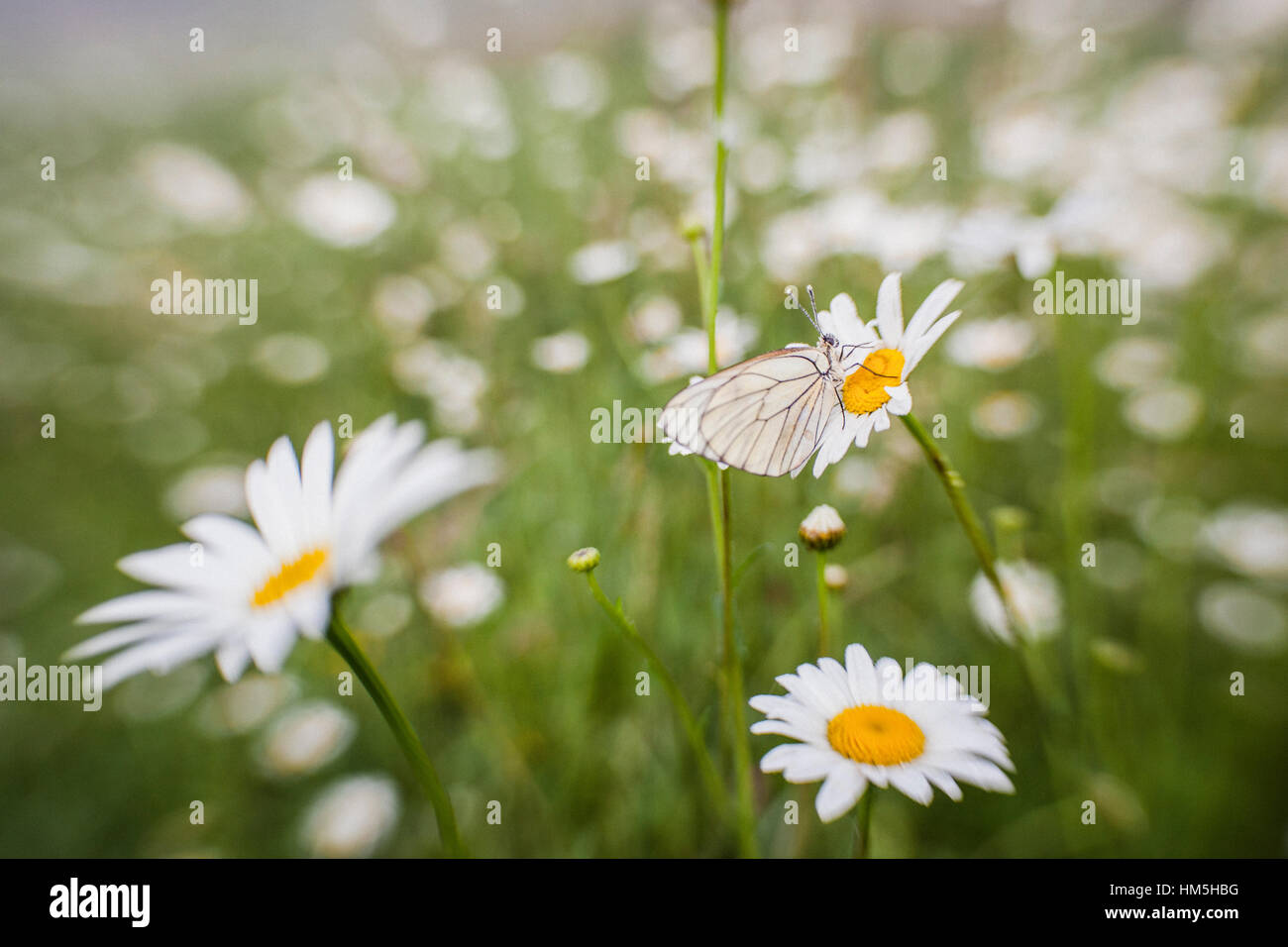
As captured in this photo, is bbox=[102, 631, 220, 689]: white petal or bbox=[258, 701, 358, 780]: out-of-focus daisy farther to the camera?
bbox=[258, 701, 358, 780]: out-of-focus daisy

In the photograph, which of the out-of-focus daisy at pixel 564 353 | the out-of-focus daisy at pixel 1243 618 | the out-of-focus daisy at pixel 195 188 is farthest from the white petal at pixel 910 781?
the out-of-focus daisy at pixel 195 188

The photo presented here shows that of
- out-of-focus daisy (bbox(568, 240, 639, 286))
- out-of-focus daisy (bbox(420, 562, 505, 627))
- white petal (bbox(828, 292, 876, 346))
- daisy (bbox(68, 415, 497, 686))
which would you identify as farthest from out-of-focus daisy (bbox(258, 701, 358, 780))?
white petal (bbox(828, 292, 876, 346))

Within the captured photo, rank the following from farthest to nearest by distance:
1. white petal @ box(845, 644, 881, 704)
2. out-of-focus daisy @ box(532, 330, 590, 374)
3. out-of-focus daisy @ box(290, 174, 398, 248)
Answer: out-of-focus daisy @ box(290, 174, 398, 248)
out-of-focus daisy @ box(532, 330, 590, 374)
white petal @ box(845, 644, 881, 704)

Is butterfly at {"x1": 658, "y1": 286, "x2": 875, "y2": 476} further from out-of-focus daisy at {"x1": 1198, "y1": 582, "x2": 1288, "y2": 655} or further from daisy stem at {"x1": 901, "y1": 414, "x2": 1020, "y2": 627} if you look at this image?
out-of-focus daisy at {"x1": 1198, "y1": 582, "x2": 1288, "y2": 655}

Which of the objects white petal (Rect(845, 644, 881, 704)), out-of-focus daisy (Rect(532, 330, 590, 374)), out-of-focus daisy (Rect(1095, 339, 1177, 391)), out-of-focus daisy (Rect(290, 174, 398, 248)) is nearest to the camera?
white petal (Rect(845, 644, 881, 704))

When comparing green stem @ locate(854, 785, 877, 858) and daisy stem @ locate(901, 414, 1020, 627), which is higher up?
daisy stem @ locate(901, 414, 1020, 627)

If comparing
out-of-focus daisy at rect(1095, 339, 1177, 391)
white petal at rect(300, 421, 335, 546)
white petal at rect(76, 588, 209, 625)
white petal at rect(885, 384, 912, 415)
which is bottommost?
white petal at rect(76, 588, 209, 625)

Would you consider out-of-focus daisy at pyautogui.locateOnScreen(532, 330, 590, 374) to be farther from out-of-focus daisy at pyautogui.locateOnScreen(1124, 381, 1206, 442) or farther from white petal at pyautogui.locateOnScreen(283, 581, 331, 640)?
out-of-focus daisy at pyautogui.locateOnScreen(1124, 381, 1206, 442)

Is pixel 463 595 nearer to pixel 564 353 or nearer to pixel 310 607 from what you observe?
pixel 564 353
